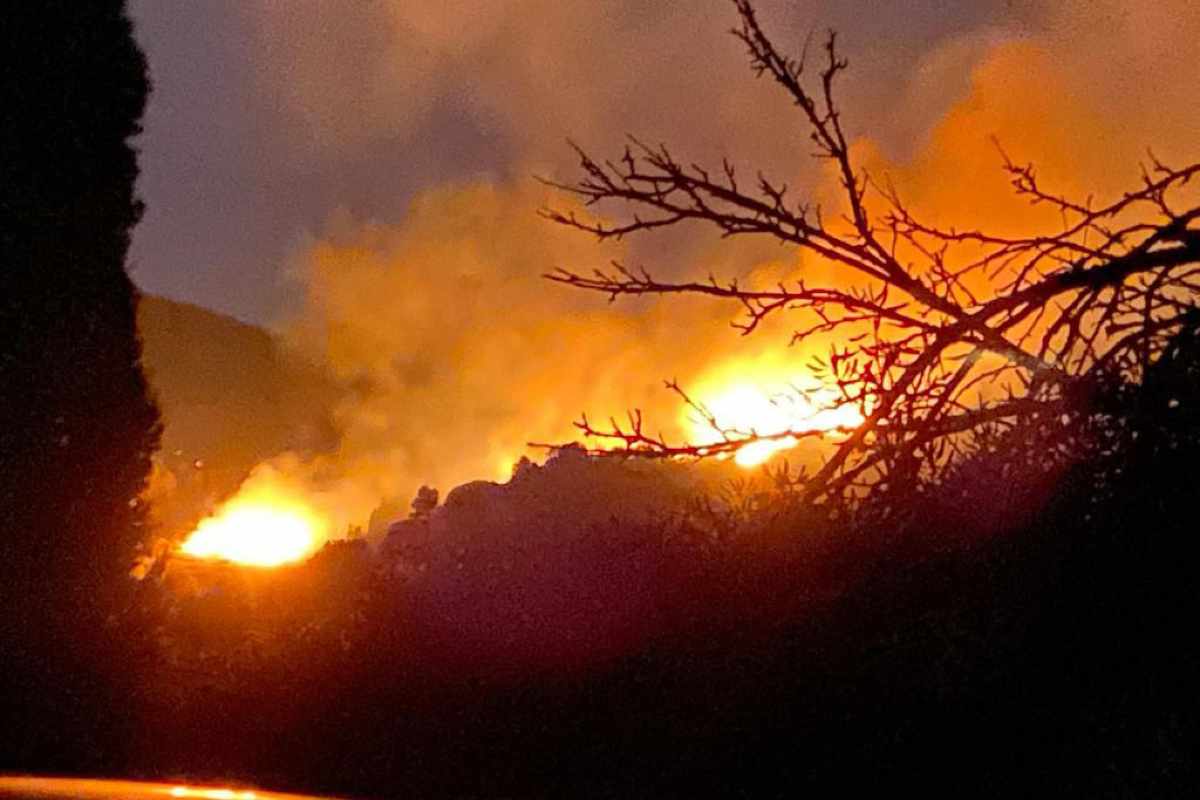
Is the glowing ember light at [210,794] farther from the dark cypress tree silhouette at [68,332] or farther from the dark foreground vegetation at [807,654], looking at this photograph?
the dark cypress tree silhouette at [68,332]

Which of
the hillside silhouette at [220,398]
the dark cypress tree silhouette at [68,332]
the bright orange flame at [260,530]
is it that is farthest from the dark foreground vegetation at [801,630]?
the hillside silhouette at [220,398]

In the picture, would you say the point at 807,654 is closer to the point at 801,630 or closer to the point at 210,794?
the point at 801,630

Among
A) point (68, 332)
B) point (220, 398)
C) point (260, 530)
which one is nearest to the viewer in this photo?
point (68, 332)

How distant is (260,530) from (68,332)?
4639 millimetres

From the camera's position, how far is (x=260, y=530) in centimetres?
1297

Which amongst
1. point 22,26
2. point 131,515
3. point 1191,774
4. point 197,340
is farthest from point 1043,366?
point 197,340

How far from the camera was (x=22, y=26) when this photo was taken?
8805 mm

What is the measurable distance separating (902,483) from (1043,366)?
56 centimetres

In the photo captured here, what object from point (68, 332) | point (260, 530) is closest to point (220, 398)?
point (260, 530)

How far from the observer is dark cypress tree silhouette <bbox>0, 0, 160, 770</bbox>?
848cm

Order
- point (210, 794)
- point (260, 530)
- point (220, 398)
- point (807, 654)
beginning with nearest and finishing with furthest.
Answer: point (210, 794) → point (807, 654) → point (260, 530) → point (220, 398)

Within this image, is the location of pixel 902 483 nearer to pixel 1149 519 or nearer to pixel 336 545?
pixel 1149 519

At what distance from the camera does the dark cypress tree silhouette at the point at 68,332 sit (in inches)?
334

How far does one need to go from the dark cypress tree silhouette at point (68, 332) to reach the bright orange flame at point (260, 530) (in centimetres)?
166
